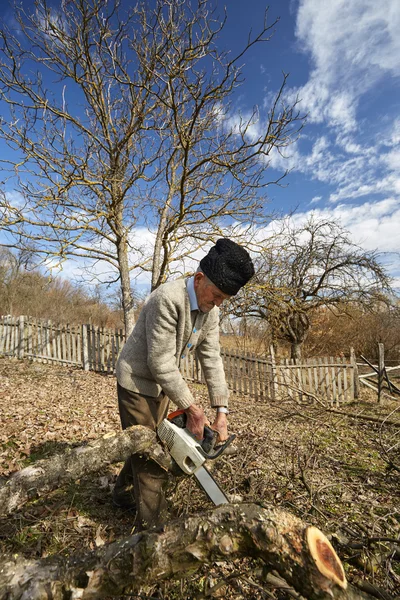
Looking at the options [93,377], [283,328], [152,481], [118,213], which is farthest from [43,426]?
[283,328]

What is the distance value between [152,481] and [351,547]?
4.36ft

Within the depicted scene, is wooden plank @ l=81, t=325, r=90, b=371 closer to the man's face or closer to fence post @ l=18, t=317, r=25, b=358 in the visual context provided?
fence post @ l=18, t=317, r=25, b=358

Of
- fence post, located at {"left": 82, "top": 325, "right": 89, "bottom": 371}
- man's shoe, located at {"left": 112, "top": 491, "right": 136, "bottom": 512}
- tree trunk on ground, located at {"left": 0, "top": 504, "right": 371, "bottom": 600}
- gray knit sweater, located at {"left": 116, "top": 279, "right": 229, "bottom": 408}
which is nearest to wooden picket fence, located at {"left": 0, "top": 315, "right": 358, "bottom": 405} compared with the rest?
fence post, located at {"left": 82, "top": 325, "right": 89, "bottom": 371}

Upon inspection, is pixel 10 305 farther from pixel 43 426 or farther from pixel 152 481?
pixel 152 481

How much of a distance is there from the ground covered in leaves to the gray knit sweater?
0.83 metres

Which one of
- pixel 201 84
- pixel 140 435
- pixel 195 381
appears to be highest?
pixel 201 84

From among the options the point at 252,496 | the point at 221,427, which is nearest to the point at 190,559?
the point at 221,427

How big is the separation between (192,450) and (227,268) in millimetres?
1150

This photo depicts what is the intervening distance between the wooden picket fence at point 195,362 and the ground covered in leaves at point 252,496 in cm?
360

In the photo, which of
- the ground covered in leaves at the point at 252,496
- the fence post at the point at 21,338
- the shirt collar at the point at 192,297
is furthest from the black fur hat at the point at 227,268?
the fence post at the point at 21,338

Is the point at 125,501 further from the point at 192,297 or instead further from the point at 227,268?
the point at 227,268

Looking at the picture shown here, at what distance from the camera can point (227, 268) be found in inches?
82.4

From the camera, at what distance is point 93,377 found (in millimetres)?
9641

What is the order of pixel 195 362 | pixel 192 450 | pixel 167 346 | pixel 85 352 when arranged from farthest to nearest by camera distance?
1. pixel 85 352
2. pixel 195 362
3. pixel 167 346
4. pixel 192 450
